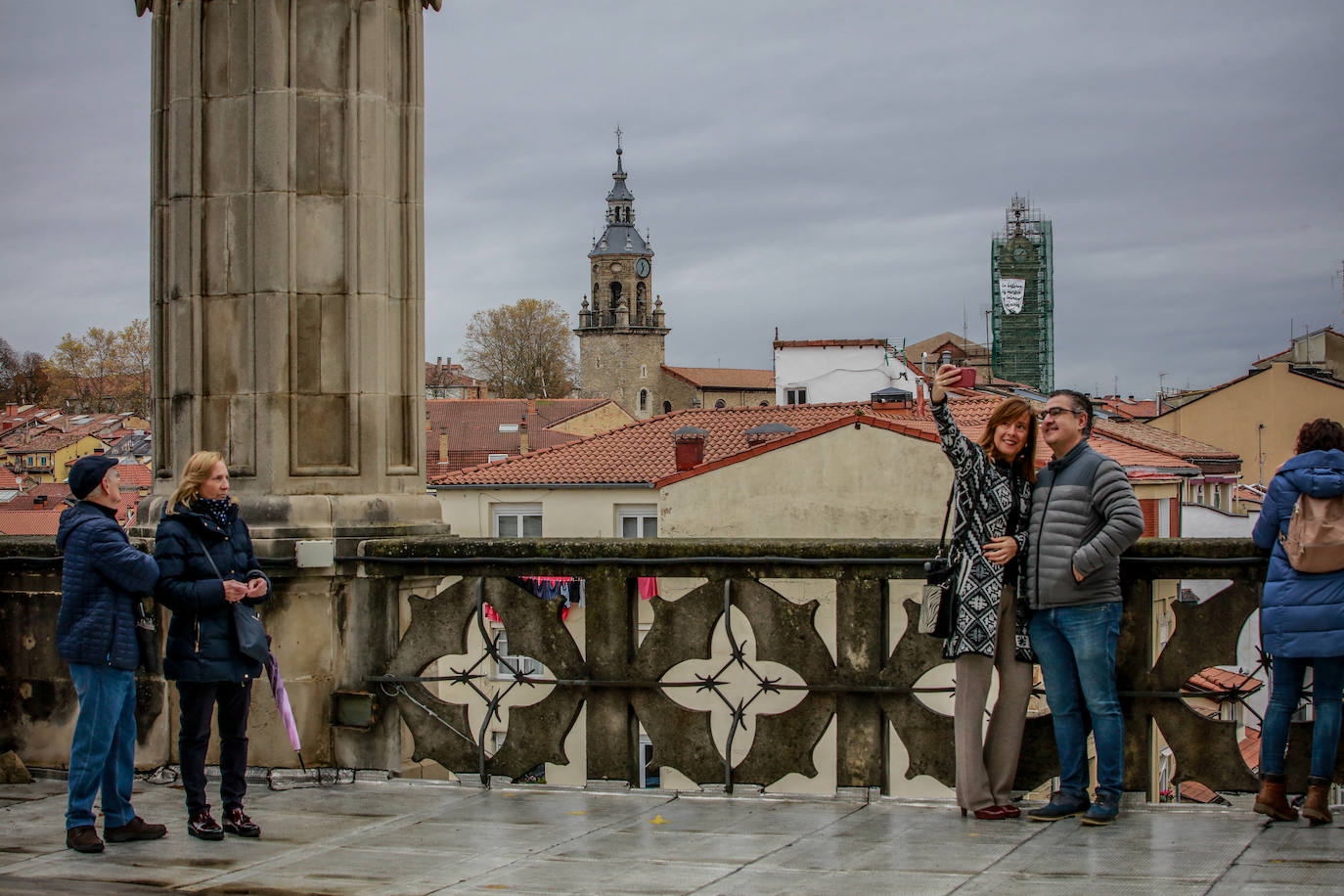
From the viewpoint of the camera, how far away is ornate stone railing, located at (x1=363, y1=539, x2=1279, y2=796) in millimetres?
6176

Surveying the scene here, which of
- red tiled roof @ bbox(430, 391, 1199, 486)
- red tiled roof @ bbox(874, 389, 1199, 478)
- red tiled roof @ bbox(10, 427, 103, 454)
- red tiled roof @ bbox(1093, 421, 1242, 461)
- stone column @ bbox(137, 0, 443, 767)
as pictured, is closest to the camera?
stone column @ bbox(137, 0, 443, 767)

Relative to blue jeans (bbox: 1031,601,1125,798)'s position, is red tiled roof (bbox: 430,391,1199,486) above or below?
above

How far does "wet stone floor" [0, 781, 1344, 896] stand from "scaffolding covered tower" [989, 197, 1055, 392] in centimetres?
11893

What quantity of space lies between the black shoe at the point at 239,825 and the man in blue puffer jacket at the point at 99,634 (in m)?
0.26

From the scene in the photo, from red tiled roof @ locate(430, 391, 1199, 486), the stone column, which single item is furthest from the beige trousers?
red tiled roof @ locate(430, 391, 1199, 486)

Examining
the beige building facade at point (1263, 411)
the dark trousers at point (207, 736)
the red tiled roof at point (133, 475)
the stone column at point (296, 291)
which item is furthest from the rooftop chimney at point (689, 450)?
the red tiled roof at point (133, 475)

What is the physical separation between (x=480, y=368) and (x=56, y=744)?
119m

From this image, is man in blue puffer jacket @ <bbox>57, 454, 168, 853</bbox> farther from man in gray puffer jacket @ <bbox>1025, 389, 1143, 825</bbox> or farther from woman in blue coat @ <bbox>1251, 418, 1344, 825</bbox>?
woman in blue coat @ <bbox>1251, 418, 1344, 825</bbox>

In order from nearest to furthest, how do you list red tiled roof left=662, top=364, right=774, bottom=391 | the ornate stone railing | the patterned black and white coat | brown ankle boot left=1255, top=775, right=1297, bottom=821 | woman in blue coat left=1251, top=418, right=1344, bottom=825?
woman in blue coat left=1251, top=418, right=1344, bottom=825 → brown ankle boot left=1255, top=775, right=1297, bottom=821 → the patterned black and white coat → the ornate stone railing → red tiled roof left=662, top=364, right=774, bottom=391

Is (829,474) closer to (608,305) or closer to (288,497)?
(288,497)

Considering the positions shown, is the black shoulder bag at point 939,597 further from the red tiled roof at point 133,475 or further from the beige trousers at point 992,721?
the red tiled roof at point 133,475

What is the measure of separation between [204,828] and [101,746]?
0.52 metres

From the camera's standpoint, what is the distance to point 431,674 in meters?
7.36

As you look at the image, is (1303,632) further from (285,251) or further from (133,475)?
(133,475)
